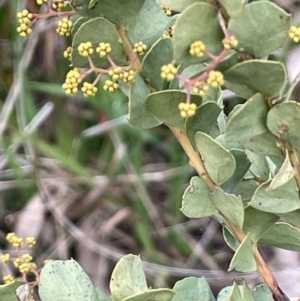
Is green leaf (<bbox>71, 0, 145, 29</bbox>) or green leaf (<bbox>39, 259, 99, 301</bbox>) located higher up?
green leaf (<bbox>71, 0, 145, 29</bbox>)

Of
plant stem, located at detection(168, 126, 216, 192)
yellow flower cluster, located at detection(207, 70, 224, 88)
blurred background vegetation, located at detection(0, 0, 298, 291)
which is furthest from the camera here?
blurred background vegetation, located at detection(0, 0, 298, 291)

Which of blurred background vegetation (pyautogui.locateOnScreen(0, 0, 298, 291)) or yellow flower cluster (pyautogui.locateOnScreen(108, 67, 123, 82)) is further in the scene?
blurred background vegetation (pyautogui.locateOnScreen(0, 0, 298, 291))

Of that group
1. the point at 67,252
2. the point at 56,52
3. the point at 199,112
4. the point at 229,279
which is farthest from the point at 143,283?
the point at 56,52

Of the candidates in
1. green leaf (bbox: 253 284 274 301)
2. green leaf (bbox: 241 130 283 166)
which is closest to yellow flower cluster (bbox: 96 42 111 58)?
green leaf (bbox: 241 130 283 166)

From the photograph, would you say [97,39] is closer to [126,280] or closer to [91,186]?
[126,280]

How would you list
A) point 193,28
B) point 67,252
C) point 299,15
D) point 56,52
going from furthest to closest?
point 56,52
point 67,252
point 299,15
point 193,28

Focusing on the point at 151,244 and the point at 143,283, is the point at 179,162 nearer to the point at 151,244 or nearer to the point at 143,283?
the point at 151,244

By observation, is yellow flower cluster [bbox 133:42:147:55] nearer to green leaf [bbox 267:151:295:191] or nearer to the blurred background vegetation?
green leaf [bbox 267:151:295:191]
